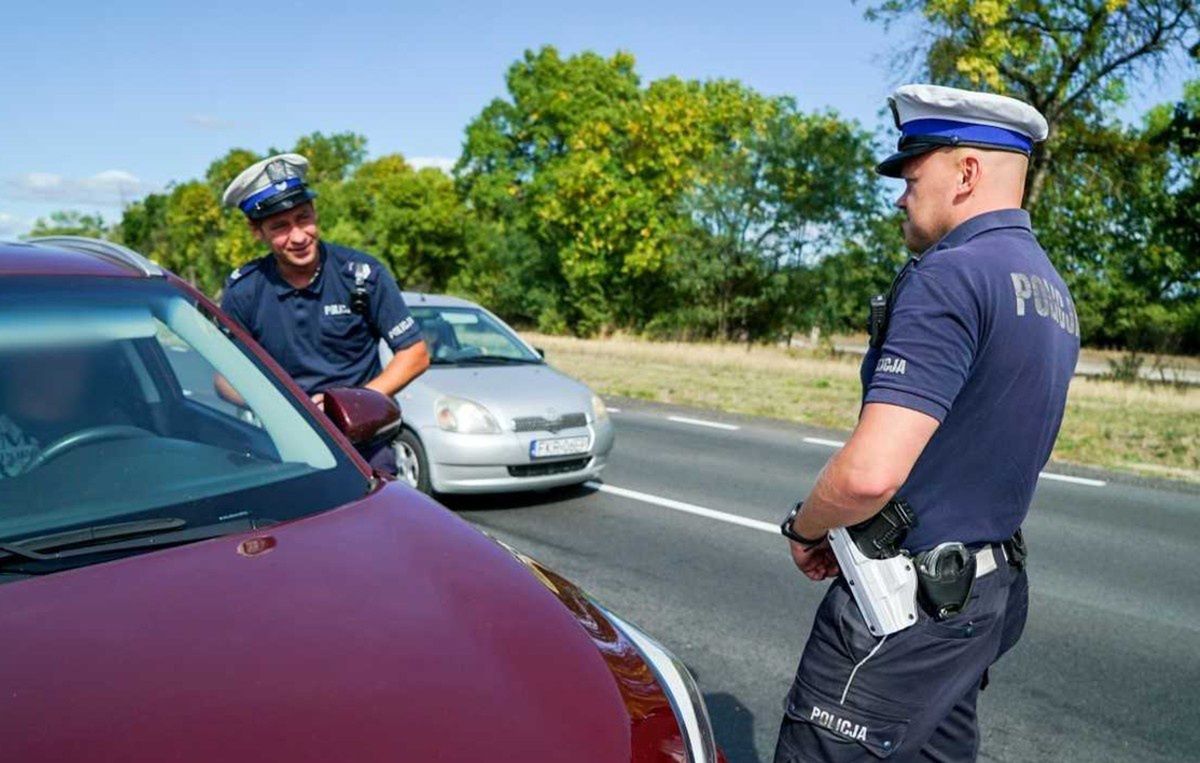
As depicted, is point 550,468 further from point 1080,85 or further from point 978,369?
point 1080,85

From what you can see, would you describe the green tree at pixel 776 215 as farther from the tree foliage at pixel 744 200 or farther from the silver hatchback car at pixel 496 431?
the silver hatchback car at pixel 496 431

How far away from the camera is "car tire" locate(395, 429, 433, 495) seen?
25.3ft

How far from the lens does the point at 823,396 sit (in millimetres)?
16312

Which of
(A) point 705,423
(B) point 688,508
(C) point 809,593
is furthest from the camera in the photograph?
(A) point 705,423

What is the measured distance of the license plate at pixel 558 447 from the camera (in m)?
7.67

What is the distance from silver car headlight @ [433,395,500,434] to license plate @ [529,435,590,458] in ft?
1.05

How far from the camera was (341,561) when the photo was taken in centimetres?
217

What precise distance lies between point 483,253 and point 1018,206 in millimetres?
53315

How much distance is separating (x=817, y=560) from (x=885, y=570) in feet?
0.90

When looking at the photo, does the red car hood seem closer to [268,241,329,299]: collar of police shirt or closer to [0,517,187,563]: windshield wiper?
[0,517,187,563]: windshield wiper

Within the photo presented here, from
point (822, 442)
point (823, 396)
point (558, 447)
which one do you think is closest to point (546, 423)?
point (558, 447)

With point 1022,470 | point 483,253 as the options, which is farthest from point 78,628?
point 483,253

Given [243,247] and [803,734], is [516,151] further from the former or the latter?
[803,734]

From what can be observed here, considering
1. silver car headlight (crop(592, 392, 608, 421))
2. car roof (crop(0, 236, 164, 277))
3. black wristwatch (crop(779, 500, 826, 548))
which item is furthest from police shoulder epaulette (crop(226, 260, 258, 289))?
silver car headlight (crop(592, 392, 608, 421))
